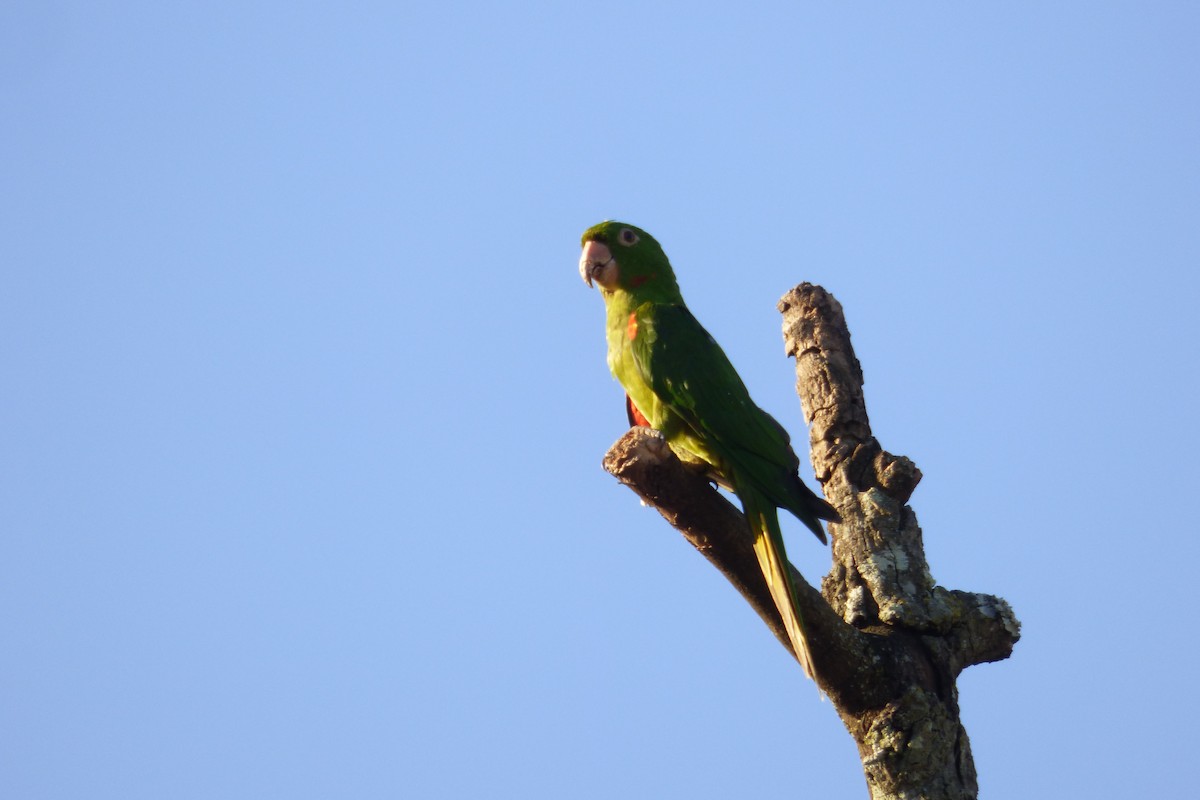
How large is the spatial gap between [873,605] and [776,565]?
61 cm

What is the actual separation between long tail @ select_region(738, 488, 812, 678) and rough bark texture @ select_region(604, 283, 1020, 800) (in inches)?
2.0

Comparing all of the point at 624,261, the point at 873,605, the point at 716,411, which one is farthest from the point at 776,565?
the point at 624,261

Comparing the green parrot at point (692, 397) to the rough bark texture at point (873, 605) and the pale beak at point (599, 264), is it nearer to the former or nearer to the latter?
the pale beak at point (599, 264)

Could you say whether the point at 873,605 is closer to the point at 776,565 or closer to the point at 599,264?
the point at 776,565

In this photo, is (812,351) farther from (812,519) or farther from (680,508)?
(680,508)

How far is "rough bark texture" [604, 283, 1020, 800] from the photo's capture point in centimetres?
360

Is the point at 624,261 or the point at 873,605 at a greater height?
the point at 624,261

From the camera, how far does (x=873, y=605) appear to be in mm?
4098

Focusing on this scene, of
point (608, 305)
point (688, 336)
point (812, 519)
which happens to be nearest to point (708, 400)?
point (688, 336)

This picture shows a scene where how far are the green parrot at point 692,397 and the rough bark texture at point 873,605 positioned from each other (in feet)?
0.42

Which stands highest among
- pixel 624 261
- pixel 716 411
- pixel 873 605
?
pixel 624 261

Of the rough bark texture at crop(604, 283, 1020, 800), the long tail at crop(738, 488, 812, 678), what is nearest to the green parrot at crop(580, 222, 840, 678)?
the long tail at crop(738, 488, 812, 678)

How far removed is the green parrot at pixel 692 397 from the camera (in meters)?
4.12

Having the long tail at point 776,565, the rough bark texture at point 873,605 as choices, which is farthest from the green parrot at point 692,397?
the rough bark texture at point 873,605
